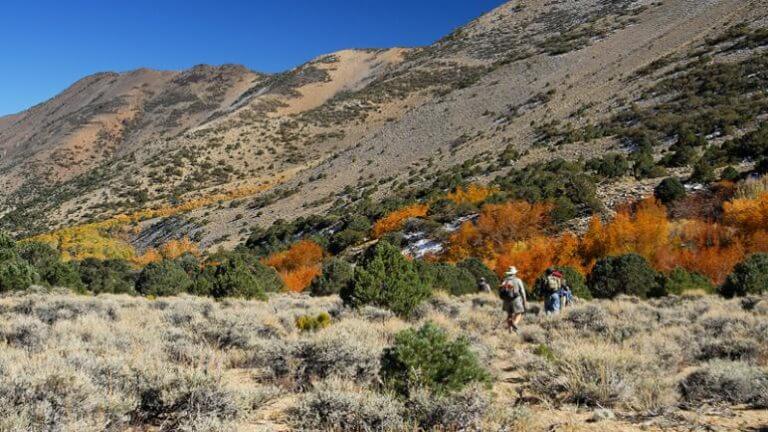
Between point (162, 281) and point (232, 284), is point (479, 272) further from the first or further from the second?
point (162, 281)

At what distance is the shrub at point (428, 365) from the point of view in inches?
230

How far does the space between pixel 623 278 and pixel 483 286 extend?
202 inches

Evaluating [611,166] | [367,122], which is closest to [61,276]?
[611,166]

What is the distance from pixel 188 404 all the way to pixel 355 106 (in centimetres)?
8842

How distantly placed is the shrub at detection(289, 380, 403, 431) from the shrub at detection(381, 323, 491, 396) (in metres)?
0.53

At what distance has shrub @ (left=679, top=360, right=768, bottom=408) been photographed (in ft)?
18.9

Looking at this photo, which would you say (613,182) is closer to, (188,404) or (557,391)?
(557,391)

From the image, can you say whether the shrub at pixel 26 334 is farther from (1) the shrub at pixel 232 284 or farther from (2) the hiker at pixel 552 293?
(2) the hiker at pixel 552 293

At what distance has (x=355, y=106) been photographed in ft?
299

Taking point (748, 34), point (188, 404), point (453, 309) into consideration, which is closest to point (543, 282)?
point (453, 309)

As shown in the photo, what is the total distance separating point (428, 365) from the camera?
590 cm

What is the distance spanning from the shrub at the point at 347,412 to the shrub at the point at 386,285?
287 inches

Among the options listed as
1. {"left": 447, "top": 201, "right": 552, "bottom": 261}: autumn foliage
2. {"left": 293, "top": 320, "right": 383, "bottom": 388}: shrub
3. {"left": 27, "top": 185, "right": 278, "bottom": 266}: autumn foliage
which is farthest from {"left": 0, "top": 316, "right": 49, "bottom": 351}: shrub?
{"left": 27, "top": 185, "right": 278, "bottom": 266}: autumn foliage

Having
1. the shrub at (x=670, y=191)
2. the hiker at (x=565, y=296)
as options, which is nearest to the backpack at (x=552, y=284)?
the hiker at (x=565, y=296)
